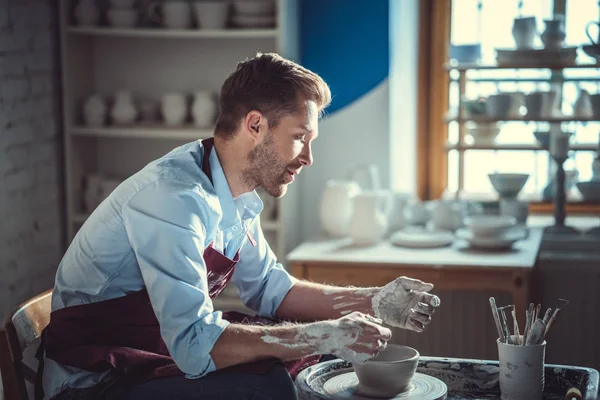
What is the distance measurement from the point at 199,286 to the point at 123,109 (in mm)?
1878

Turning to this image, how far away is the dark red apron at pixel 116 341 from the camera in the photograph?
1789 millimetres

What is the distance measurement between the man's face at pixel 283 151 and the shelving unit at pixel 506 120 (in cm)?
162

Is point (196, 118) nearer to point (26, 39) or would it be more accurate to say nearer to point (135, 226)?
point (26, 39)

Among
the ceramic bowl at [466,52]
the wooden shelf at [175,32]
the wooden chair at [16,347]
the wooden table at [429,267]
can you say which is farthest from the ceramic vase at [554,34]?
the wooden chair at [16,347]

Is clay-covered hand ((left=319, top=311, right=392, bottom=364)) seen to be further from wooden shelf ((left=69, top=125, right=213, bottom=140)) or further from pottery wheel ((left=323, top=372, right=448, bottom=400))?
wooden shelf ((left=69, top=125, right=213, bottom=140))

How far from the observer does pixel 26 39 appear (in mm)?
3201

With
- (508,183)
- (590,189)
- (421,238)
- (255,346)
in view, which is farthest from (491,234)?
(255,346)

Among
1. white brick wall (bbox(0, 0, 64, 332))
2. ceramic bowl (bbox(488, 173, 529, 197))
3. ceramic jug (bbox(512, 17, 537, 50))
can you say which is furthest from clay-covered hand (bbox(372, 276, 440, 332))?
ceramic jug (bbox(512, 17, 537, 50))

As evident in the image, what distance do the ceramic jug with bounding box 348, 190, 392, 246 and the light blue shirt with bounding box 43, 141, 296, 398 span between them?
1.17 metres

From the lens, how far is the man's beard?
197cm

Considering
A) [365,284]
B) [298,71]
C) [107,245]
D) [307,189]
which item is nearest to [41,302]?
[107,245]

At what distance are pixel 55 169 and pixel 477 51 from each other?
1.70 m

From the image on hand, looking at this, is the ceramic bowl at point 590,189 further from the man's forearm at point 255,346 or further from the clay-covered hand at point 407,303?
the man's forearm at point 255,346

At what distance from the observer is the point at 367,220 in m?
3.19
